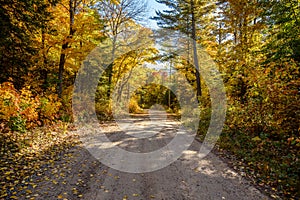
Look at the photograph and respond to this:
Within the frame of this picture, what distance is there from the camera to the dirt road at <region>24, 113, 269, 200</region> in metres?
3.87

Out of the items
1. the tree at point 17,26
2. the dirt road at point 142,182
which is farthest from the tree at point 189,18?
the dirt road at point 142,182

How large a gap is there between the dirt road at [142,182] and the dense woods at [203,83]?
23.0 inches

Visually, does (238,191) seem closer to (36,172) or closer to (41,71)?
(36,172)

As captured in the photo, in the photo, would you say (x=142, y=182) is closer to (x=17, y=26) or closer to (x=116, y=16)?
(x=17, y=26)

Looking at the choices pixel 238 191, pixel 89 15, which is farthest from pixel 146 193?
pixel 89 15

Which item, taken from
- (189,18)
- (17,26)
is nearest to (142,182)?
(17,26)

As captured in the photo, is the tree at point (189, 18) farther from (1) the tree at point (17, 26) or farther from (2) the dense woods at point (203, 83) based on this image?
(1) the tree at point (17, 26)

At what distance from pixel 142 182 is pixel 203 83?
14615 mm

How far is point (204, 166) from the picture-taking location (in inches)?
218

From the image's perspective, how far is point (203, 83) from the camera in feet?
58.1

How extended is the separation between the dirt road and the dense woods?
1.91 feet

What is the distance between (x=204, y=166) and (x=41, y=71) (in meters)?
12.2

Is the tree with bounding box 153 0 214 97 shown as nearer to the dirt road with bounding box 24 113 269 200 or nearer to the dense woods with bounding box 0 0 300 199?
the dense woods with bounding box 0 0 300 199

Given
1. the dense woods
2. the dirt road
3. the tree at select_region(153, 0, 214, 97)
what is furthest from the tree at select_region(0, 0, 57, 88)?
the tree at select_region(153, 0, 214, 97)
